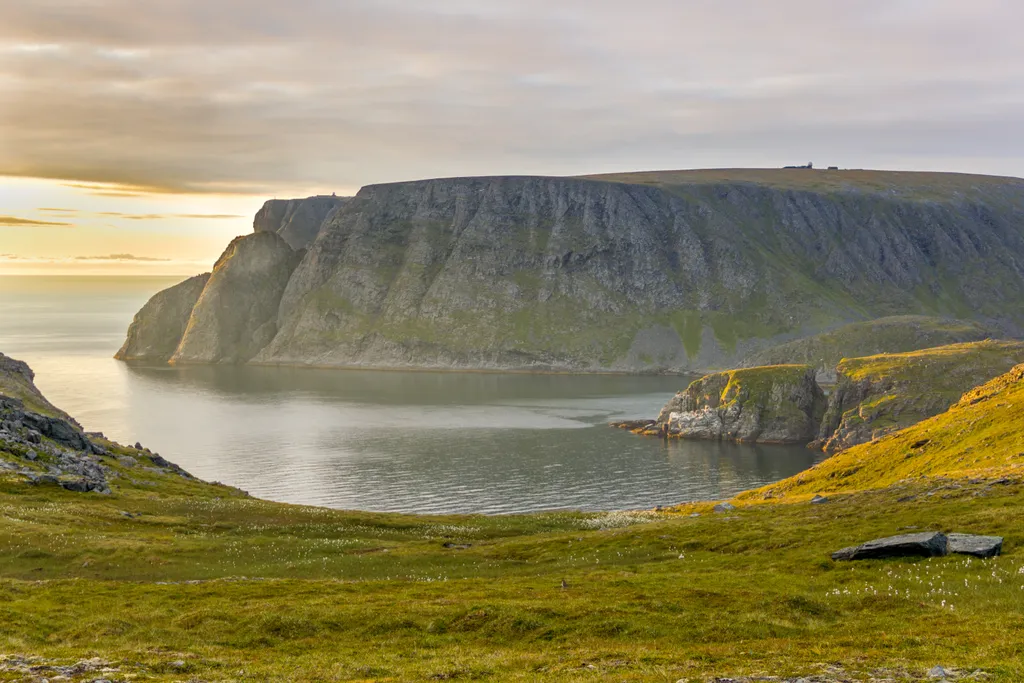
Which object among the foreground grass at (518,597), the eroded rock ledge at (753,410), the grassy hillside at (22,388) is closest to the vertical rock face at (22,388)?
the grassy hillside at (22,388)

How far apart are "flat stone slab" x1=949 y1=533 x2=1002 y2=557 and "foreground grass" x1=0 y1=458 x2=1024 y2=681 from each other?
720mm

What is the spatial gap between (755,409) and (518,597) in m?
156

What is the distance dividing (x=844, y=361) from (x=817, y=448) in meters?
32.5

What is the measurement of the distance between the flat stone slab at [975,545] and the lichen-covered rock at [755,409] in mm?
145791

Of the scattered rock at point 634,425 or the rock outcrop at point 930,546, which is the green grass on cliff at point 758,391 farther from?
the rock outcrop at point 930,546

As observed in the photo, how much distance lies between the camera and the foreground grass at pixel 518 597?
89.8 feet

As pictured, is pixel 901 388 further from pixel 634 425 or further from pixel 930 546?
pixel 930 546

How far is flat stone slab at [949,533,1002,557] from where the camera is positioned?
123 feet

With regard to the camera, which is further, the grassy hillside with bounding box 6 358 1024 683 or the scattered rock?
the scattered rock

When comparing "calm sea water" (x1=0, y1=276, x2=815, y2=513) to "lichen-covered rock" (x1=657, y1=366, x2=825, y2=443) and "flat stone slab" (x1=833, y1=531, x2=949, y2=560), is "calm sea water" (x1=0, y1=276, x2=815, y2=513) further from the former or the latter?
"flat stone slab" (x1=833, y1=531, x2=949, y2=560)

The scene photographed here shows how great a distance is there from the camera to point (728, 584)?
37844mm

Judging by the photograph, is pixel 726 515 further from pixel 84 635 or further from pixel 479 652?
pixel 84 635

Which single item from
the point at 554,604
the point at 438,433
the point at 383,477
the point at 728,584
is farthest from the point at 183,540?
the point at 438,433

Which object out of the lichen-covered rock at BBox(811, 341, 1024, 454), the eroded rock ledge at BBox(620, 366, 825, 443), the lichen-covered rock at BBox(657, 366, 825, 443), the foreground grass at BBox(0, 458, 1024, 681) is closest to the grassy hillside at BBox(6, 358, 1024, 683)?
the foreground grass at BBox(0, 458, 1024, 681)
